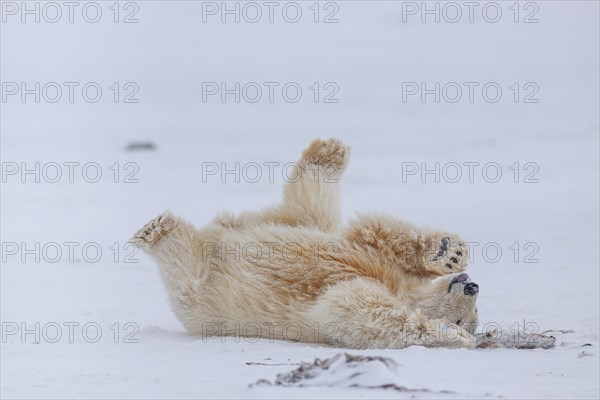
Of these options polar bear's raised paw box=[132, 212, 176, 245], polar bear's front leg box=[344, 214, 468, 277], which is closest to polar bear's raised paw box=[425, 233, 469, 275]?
polar bear's front leg box=[344, 214, 468, 277]

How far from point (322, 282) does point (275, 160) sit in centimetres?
765

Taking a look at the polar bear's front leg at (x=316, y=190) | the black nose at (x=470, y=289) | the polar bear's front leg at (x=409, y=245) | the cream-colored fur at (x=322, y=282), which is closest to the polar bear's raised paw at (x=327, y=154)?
the polar bear's front leg at (x=316, y=190)

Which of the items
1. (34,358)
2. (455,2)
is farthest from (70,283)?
(455,2)

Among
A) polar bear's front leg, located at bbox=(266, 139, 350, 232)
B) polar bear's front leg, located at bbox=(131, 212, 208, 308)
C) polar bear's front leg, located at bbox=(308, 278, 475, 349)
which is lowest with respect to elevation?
polar bear's front leg, located at bbox=(308, 278, 475, 349)

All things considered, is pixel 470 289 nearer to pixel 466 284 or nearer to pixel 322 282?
pixel 466 284

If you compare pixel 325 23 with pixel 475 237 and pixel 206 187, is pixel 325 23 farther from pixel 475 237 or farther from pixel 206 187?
pixel 475 237

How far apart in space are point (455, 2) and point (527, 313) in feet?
44.1

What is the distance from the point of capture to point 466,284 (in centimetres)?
671

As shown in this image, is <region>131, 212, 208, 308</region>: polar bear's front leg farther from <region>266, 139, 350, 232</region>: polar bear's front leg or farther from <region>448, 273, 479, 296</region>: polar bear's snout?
<region>448, 273, 479, 296</region>: polar bear's snout

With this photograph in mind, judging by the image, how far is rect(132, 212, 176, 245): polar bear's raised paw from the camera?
23.8 ft

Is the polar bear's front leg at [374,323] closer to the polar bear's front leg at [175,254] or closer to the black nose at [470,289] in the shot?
the black nose at [470,289]

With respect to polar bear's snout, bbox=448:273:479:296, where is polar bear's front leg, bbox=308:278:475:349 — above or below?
below

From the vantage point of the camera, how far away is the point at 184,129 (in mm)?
17016

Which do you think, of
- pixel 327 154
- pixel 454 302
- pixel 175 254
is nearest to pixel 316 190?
pixel 327 154
